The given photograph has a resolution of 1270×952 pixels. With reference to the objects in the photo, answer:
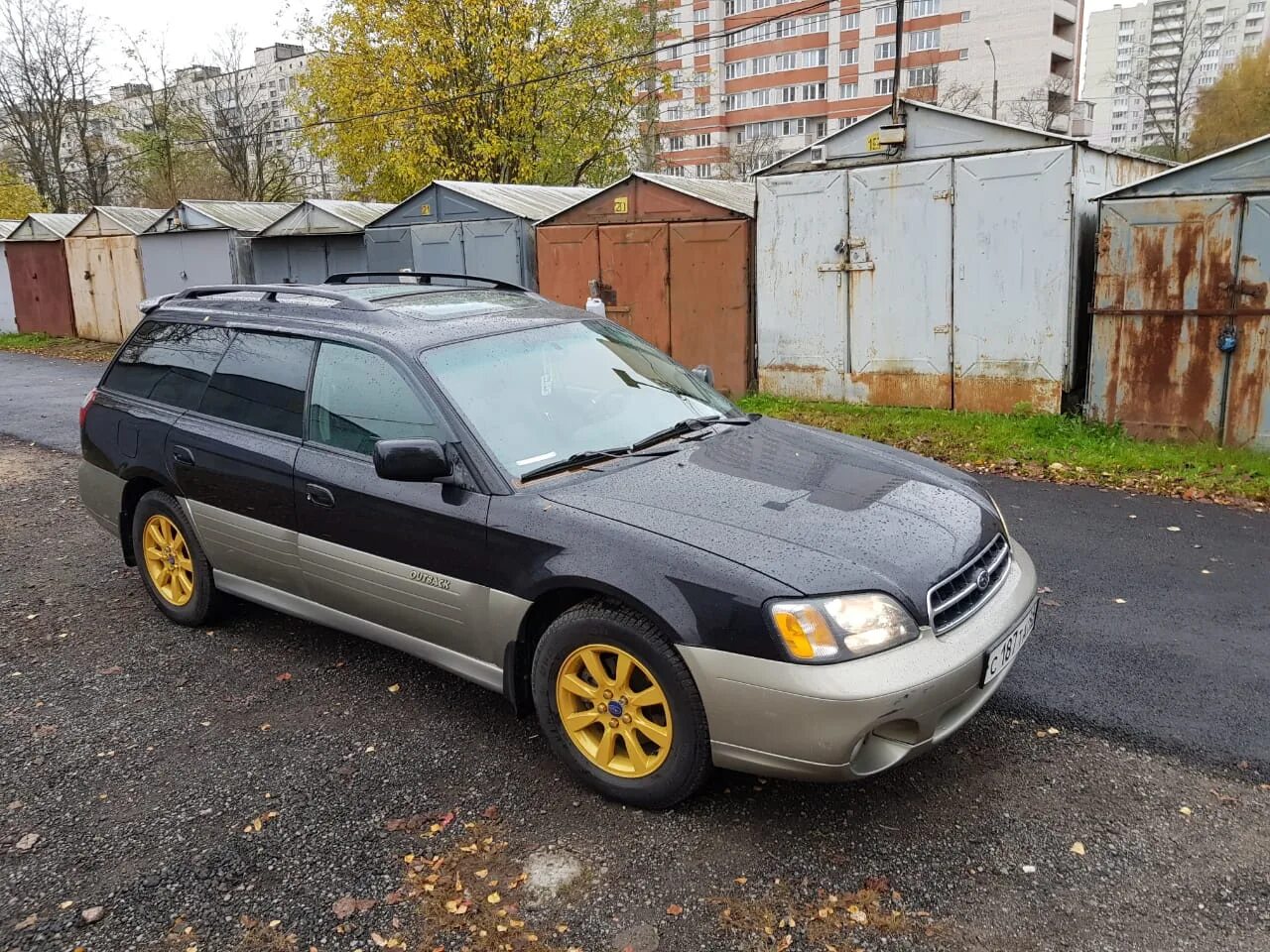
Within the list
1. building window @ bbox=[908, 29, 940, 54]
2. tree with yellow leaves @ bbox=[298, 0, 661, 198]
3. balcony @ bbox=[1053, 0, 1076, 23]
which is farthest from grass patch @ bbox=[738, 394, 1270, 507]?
building window @ bbox=[908, 29, 940, 54]

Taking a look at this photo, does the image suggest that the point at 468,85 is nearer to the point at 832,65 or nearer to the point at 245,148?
the point at 245,148

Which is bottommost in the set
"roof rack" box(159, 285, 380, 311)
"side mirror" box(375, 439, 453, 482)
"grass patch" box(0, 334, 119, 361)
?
"grass patch" box(0, 334, 119, 361)

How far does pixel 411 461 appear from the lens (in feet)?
10.9

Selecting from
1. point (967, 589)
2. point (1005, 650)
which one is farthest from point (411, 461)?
point (1005, 650)

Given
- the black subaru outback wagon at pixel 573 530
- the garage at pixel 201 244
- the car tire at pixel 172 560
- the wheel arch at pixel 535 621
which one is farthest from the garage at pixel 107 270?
the wheel arch at pixel 535 621

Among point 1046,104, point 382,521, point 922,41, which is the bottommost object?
point 382,521

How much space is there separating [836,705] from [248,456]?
2836mm

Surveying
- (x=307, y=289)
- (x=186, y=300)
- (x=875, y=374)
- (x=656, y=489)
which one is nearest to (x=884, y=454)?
(x=656, y=489)

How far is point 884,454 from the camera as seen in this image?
13.3ft

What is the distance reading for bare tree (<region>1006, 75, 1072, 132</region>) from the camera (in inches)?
1923

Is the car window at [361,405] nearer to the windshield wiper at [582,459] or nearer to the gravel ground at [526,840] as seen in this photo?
the windshield wiper at [582,459]

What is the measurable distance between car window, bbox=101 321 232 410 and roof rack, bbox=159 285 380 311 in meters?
0.25

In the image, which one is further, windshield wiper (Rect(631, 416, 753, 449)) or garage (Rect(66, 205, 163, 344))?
garage (Rect(66, 205, 163, 344))

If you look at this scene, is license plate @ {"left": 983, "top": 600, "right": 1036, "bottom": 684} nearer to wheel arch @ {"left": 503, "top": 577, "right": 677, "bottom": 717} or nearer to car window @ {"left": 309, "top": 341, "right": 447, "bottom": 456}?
wheel arch @ {"left": 503, "top": 577, "right": 677, "bottom": 717}
